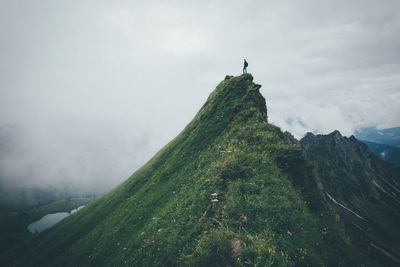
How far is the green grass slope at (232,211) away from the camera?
74.1 feet

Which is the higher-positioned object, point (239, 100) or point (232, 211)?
point (239, 100)

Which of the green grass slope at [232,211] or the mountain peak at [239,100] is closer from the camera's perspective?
the green grass slope at [232,211]

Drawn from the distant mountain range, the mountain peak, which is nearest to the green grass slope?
the distant mountain range

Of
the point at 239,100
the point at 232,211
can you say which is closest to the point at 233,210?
the point at 232,211

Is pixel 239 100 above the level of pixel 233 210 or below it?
above

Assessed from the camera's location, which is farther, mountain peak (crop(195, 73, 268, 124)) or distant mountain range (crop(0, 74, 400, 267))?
mountain peak (crop(195, 73, 268, 124))

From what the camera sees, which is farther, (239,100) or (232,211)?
(239,100)

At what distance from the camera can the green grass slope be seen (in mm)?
22578

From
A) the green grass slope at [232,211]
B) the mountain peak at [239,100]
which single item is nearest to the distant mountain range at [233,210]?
the green grass slope at [232,211]

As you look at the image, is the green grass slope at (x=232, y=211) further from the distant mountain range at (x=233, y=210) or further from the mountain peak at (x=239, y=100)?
the mountain peak at (x=239, y=100)

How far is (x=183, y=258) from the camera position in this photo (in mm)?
24641

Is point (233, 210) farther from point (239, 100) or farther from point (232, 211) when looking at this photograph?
point (239, 100)

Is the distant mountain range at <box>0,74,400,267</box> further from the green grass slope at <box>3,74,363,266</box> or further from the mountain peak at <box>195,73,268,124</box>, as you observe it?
the mountain peak at <box>195,73,268,124</box>

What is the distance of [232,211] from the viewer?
25.9 m
